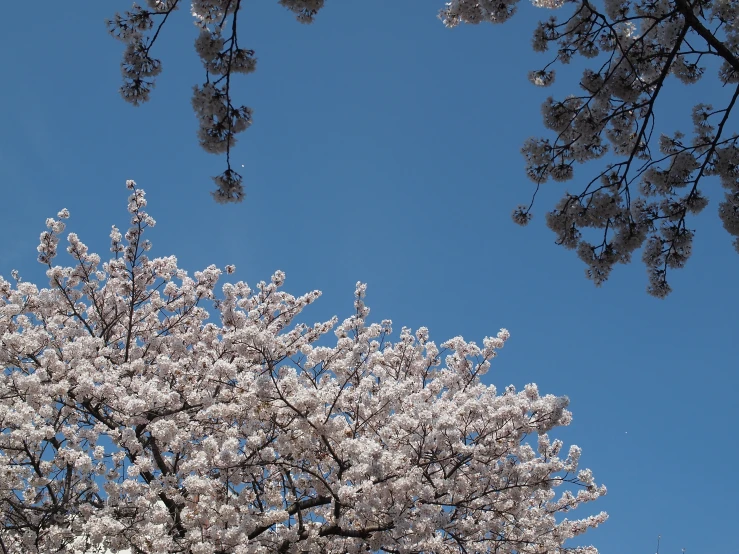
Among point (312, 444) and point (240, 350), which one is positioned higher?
point (240, 350)

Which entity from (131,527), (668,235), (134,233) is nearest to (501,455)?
(668,235)

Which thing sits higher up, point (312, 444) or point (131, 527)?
point (312, 444)

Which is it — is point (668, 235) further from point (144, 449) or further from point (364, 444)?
point (144, 449)

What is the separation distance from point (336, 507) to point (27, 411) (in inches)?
179

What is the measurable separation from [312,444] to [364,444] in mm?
769

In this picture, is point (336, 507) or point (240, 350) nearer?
point (240, 350)

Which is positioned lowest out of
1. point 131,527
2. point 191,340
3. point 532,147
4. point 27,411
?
point 131,527

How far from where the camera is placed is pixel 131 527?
7.51m

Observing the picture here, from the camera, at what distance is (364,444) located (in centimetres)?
729

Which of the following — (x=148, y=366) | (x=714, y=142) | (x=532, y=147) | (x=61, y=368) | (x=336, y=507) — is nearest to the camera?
(x=714, y=142)

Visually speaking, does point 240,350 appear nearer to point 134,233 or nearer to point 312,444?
point 312,444

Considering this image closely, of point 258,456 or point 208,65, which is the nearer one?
point 208,65

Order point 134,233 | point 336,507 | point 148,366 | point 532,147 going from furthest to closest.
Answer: point 134,233 < point 148,366 < point 336,507 < point 532,147

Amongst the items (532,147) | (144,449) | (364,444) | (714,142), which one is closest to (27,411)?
(144,449)
